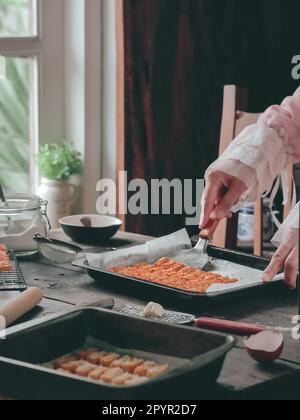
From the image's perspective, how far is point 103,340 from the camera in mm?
1430

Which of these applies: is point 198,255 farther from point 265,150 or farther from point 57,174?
point 57,174

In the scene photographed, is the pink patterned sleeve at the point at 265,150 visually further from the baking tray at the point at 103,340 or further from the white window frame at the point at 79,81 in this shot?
the white window frame at the point at 79,81

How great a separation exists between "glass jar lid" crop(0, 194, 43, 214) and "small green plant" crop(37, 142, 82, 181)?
2.84 ft

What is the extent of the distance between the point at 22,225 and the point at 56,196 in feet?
3.35

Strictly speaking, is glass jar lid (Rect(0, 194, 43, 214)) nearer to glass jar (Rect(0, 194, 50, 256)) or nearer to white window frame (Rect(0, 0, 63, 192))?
glass jar (Rect(0, 194, 50, 256))

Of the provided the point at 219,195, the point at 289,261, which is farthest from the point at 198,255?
the point at 289,261

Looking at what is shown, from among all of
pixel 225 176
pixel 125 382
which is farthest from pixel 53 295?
pixel 125 382

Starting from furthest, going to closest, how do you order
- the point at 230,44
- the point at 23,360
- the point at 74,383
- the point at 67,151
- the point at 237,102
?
the point at 230,44, the point at 67,151, the point at 237,102, the point at 23,360, the point at 74,383

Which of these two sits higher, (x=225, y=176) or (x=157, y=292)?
(x=225, y=176)

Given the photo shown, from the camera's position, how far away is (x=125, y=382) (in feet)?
4.04

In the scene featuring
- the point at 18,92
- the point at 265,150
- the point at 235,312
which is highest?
the point at 18,92

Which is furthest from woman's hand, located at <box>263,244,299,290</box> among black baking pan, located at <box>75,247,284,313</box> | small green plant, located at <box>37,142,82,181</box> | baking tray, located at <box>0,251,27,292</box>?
small green plant, located at <box>37,142,82,181</box>

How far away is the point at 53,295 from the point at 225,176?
0.44 metres

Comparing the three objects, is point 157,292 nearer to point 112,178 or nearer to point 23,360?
point 23,360
